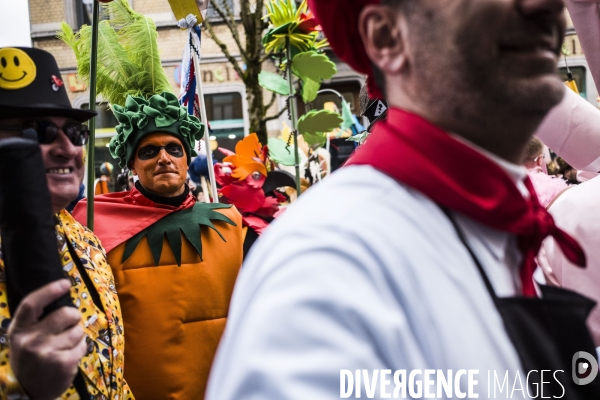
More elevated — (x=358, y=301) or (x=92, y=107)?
(x=92, y=107)

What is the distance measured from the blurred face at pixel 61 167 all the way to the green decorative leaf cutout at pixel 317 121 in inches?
97.5

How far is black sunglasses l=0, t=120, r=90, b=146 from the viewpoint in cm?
187

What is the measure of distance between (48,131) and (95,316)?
586 millimetres

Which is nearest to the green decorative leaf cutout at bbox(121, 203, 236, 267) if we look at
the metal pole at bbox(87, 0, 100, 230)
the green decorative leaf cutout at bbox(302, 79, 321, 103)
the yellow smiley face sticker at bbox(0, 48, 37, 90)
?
the metal pole at bbox(87, 0, 100, 230)

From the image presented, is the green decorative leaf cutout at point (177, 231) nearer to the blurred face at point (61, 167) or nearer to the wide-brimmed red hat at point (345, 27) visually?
the blurred face at point (61, 167)

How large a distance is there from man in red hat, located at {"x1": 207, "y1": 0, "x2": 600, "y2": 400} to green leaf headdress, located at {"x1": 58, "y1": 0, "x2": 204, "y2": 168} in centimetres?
248

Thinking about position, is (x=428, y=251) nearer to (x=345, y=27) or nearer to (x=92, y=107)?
(x=345, y=27)

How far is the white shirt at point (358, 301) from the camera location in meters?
0.73

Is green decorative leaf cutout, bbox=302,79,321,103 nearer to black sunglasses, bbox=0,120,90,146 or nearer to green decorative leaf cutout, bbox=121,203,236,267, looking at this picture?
green decorative leaf cutout, bbox=121,203,236,267

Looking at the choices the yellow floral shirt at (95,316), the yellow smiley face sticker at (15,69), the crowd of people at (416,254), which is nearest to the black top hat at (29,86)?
the yellow smiley face sticker at (15,69)

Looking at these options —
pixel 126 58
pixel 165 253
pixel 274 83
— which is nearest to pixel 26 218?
pixel 165 253

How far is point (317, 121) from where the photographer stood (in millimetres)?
4367

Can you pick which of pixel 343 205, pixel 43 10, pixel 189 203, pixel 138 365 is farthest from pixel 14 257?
pixel 43 10

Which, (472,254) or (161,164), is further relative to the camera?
(161,164)
